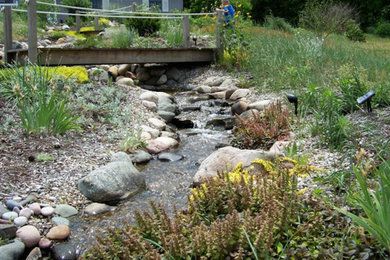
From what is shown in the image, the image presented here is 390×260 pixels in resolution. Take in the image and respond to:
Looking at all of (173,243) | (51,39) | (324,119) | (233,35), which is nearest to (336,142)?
(324,119)

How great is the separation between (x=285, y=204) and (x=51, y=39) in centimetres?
1522

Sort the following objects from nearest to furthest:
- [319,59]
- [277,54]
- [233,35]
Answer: [319,59], [277,54], [233,35]

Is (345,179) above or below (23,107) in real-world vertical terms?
below

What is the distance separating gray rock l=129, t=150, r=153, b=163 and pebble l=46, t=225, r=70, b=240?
200 cm

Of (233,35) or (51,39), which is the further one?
(51,39)

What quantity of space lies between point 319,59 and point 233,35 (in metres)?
3.20

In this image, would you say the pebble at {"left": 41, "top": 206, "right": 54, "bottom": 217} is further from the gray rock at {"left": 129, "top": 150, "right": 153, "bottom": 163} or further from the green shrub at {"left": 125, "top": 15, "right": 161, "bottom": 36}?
the green shrub at {"left": 125, "top": 15, "right": 161, "bottom": 36}

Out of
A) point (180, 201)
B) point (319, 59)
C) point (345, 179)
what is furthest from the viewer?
point (319, 59)

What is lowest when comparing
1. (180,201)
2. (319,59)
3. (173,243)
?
(180,201)

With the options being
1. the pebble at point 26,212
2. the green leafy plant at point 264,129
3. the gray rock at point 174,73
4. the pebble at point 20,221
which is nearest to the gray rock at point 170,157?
the green leafy plant at point 264,129

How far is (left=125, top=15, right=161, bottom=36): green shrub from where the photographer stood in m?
15.0

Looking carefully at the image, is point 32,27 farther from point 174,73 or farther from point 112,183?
point 174,73

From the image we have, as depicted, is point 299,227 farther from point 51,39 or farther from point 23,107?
point 51,39

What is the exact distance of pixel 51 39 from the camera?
54.0 feet
